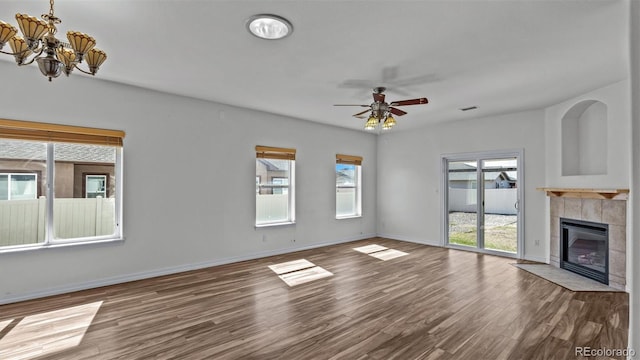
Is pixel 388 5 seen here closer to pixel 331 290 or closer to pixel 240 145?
pixel 331 290

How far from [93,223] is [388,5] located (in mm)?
4396

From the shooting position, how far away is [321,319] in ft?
10.5

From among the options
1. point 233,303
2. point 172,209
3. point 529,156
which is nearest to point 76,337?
point 233,303

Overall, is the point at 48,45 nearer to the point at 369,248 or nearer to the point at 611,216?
the point at 369,248

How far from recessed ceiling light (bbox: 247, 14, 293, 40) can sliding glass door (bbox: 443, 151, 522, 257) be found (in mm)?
5034

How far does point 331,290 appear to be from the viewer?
4.04 metres

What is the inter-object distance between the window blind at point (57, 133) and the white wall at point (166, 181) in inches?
3.8

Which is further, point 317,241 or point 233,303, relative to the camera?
point 317,241

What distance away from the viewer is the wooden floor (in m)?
2.63

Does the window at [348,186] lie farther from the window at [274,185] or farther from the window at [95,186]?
the window at [95,186]

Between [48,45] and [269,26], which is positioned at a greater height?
[269,26]

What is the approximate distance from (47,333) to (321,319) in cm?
253

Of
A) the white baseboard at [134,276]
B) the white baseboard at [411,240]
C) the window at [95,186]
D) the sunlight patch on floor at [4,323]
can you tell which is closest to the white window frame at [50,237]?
the window at [95,186]

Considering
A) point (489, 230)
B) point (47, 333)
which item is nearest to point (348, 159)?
point (489, 230)
